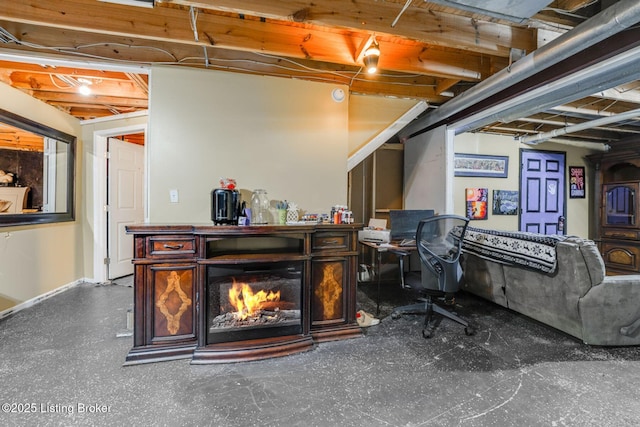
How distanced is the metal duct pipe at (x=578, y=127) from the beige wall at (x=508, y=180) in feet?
0.69

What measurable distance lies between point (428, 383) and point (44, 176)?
4694mm

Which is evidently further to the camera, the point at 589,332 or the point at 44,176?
the point at 44,176

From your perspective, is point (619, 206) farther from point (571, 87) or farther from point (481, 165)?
point (571, 87)

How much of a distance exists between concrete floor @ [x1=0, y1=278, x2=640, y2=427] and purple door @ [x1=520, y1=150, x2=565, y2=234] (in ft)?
10.3

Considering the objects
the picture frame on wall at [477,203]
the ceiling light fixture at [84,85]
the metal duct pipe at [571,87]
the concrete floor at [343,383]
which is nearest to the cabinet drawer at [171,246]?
the concrete floor at [343,383]

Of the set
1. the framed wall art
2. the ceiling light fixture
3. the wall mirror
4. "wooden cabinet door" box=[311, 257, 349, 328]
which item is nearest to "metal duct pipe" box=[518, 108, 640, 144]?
the framed wall art

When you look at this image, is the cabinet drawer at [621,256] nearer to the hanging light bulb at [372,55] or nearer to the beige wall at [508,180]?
the beige wall at [508,180]

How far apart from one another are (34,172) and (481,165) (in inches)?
250

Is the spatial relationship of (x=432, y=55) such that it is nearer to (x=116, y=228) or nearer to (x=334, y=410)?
(x=334, y=410)

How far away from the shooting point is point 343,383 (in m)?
1.82

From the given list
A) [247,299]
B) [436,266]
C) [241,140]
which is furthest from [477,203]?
[247,299]

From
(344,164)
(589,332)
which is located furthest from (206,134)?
(589,332)

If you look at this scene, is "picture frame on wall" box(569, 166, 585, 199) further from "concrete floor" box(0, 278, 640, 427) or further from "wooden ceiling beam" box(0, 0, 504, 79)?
"wooden ceiling beam" box(0, 0, 504, 79)

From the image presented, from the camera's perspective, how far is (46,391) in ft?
5.64
